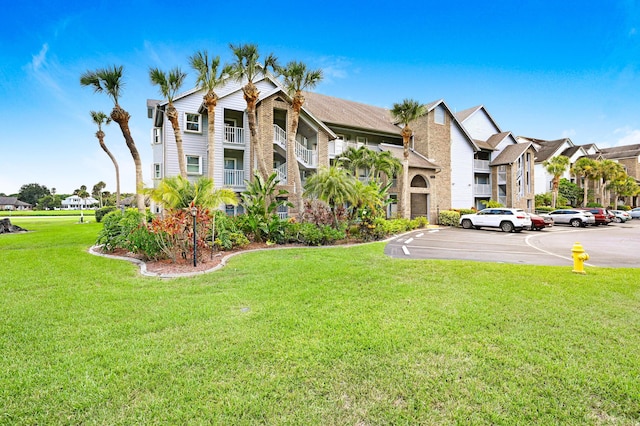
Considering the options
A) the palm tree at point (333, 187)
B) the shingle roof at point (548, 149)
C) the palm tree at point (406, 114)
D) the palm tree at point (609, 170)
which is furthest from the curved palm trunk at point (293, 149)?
the palm tree at point (609, 170)

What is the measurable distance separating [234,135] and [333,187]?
10.3m

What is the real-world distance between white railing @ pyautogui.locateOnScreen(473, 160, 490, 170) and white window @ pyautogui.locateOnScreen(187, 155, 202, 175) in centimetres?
2885

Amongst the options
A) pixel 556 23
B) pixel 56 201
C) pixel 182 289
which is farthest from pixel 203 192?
pixel 56 201

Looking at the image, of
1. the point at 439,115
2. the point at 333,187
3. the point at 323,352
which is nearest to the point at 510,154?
the point at 439,115

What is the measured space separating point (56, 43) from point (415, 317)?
22.2 metres

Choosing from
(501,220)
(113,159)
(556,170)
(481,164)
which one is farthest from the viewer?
(556,170)

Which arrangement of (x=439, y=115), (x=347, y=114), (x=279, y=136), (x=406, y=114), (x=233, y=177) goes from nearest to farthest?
(x=233, y=177) → (x=279, y=136) → (x=406, y=114) → (x=347, y=114) → (x=439, y=115)

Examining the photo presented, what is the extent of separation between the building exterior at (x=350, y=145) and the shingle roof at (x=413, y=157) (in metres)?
0.14

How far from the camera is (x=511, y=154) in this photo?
113 ft

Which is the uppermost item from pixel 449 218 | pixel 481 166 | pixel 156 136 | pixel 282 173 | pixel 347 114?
pixel 347 114

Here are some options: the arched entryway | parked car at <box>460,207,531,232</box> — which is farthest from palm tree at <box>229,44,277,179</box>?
parked car at <box>460,207,531,232</box>

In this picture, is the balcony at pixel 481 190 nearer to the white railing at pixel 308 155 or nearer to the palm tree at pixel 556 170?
the palm tree at pixel 556 170

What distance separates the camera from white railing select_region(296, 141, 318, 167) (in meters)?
23.2

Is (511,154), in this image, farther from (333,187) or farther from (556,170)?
(333,187)
